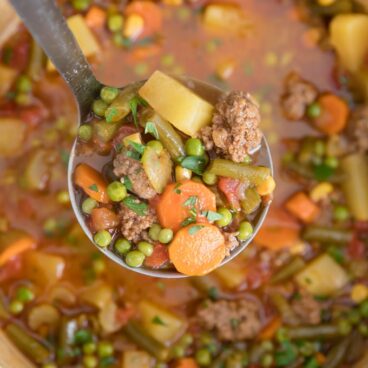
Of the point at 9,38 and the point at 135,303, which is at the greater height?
the point at 9,38

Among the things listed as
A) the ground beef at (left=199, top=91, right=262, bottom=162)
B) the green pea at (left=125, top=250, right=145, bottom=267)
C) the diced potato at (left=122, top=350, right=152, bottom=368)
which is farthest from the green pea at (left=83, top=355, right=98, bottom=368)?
the ground beef at (left=199, top=91, right=262, bottom=162)

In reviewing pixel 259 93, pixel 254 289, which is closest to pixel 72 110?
pixel 259 93

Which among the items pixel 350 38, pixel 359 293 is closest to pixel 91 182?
pixel 350 38

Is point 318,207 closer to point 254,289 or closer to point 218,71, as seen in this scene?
point 254,289

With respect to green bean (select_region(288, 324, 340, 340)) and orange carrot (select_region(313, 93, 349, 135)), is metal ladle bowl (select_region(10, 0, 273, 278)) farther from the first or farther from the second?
green bean (select_region(288, 324, 340, 340))

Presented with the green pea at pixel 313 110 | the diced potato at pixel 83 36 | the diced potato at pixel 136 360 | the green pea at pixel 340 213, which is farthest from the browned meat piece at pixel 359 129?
the diced potato at pixel 136 360

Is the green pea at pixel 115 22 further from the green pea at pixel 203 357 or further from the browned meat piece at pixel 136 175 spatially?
the green pea at pixel 203 357

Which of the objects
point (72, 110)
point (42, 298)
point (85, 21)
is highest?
point (85, 21)
